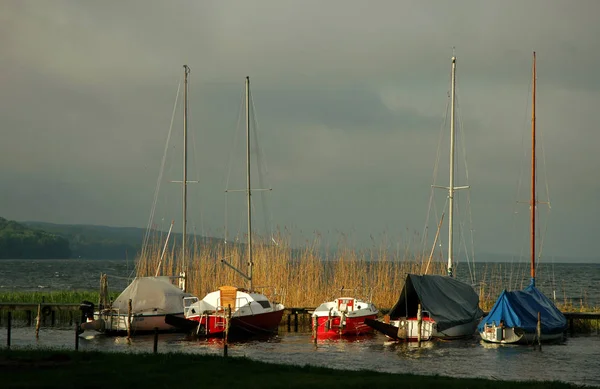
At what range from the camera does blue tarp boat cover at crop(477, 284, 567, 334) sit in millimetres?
39156

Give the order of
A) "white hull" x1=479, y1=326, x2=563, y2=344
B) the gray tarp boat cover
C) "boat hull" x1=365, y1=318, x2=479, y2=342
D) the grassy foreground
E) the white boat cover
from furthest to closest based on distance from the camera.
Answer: the white boat cover
the gray tarp boat cover
"white hull" x1=479, y1=326, x2=563, y2=344
"boat hull" x1=365, y1=318, x2=479, y2=342
the grassy foreground

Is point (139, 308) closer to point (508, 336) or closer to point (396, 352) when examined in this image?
point (396, 352)

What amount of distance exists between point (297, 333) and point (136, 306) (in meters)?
8.43

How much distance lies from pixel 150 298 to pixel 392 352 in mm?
13935

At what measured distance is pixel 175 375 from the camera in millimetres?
21875

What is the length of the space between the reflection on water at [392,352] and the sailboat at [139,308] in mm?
685

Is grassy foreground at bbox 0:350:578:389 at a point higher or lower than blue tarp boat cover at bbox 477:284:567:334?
lower

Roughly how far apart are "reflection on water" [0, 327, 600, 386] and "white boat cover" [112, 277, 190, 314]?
1.45m

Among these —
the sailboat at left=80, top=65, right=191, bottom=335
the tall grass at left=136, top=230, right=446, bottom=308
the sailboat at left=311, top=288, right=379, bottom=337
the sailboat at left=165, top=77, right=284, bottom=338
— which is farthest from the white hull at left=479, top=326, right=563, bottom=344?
the sailboat at left=80, top=65, right=191, bottom=335

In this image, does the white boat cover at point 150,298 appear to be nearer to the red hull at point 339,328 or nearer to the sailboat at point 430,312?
the red hull at point 339,328

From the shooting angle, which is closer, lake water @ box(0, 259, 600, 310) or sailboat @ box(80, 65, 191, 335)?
sailboat @ box(80, 65, 191, 335)

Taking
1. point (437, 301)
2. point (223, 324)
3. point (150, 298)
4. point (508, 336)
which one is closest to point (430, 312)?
point (437, 301)

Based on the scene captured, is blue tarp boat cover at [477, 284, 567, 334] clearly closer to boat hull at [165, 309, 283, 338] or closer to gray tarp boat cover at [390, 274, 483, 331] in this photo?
gray tarp boat cover at [390, 274, 483, 331]

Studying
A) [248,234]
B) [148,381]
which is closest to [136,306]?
[248,234]
